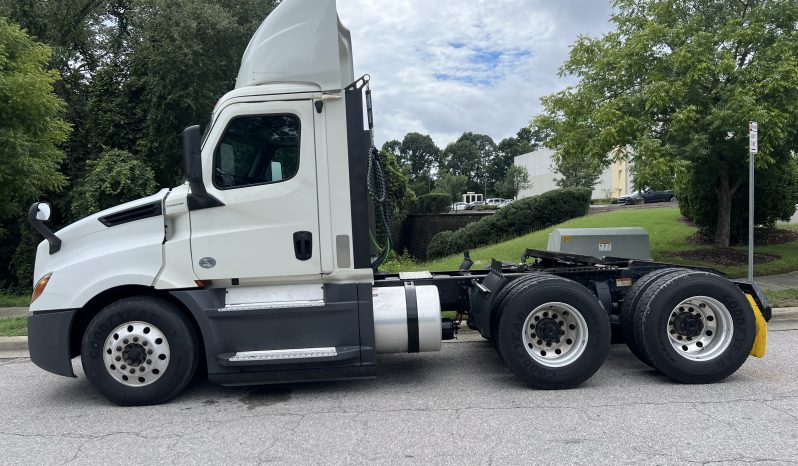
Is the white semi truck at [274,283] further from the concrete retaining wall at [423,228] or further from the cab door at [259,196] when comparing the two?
the concrete retaining wall at [423,228]

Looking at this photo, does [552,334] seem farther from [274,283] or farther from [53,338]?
[53,338]

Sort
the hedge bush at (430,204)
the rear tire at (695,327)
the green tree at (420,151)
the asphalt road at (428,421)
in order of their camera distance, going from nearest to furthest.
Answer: the asphalt road at (428,421)
the rear tire at (695,327)
the hedge bush at (430,204)
the green tree at (420,151)

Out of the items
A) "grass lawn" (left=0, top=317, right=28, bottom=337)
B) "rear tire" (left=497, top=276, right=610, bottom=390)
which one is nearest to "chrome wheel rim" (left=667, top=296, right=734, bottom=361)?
"rear tire" (left=497, top=276, right=610, bottom=390)

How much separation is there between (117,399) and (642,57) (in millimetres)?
9852

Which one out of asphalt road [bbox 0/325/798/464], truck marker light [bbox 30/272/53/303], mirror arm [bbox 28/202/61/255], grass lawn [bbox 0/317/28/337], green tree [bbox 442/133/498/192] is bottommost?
asphalt road [bbox 0/325/798/464]

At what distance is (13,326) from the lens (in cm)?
828

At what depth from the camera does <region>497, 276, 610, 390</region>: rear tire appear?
5164 millimetres

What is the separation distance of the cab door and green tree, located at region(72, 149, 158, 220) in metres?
11.4

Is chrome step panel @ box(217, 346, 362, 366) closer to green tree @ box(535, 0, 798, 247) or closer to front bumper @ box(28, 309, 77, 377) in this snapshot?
front bumper @ box(28, 309, 77, 377)

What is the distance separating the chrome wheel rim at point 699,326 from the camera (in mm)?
5355

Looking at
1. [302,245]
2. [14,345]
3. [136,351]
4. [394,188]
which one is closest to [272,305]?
[302,245]

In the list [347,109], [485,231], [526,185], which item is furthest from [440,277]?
[526,185]

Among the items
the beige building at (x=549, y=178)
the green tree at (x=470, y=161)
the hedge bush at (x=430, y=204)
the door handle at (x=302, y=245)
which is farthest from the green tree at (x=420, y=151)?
the door handle at (x=302, y=245)

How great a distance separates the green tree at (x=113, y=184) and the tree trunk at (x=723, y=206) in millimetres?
14205
